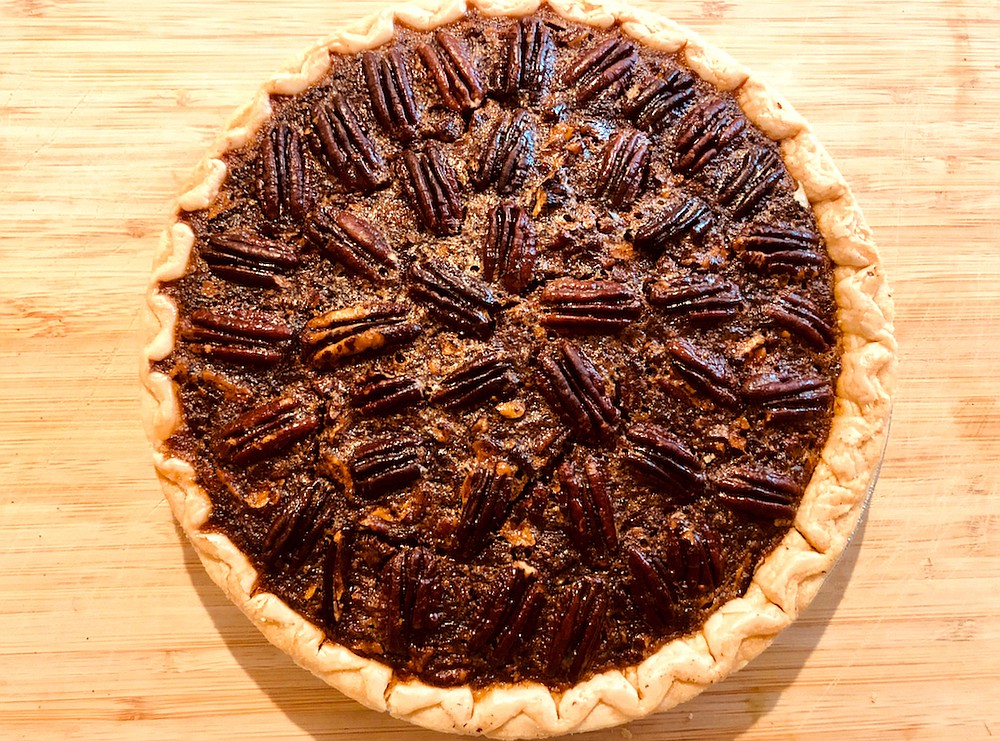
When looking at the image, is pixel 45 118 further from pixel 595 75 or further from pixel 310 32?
pixel 595 75

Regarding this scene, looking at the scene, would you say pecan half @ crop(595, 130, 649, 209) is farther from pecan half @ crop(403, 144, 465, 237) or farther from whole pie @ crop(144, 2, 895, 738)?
pecan half @ crop(403, 144, 465, 237)

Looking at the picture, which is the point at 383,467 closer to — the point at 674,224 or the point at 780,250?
the point at 674,224

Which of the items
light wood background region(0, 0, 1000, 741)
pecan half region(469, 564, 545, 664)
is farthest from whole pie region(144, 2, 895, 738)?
light wood background region(0, 0, 1000, 741)

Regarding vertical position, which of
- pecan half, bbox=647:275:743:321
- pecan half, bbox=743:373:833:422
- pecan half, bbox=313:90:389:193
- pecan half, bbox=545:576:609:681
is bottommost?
pecan half, bbox=545:576:609:681

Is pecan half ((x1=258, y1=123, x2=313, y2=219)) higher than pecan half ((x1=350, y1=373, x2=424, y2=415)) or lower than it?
higher

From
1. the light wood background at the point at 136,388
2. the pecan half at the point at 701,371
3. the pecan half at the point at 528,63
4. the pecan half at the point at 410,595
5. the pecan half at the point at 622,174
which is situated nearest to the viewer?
the pecan half at the point at 410,595

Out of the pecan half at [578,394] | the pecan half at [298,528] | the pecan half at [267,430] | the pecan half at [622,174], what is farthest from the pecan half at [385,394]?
the pecan half at [622,174]

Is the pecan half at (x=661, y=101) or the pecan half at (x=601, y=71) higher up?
the pecan half at (x=601, y=71)

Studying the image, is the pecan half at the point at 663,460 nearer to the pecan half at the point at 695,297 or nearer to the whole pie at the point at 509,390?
the whole pie at the point at 509,390

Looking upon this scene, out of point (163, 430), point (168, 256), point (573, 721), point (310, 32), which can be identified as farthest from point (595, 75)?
point (573, 721)
